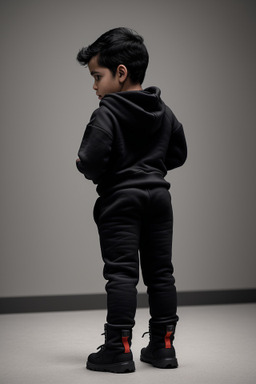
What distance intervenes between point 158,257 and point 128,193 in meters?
0.22

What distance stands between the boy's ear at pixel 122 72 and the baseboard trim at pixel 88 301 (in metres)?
1.41

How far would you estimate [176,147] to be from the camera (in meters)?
1.91

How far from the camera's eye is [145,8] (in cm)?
296

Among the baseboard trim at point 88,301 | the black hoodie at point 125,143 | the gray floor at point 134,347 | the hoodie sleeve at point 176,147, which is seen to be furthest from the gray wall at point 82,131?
the black hoodie at point 125,143

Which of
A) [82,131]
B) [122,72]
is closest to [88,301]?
[82,131]

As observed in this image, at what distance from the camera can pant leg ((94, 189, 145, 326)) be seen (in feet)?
5.50

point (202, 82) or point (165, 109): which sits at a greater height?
point (202, 82)

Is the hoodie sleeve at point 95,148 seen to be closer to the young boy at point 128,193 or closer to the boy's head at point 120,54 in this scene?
the young boy at point 128,193

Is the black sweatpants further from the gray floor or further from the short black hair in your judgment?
the short black hair

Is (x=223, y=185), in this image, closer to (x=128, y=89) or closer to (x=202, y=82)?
(x=202, y=82)

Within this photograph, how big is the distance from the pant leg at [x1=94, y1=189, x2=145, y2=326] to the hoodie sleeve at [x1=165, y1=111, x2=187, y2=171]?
9.8 inches

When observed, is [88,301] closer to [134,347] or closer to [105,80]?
[134,347]

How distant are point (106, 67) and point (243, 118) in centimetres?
145

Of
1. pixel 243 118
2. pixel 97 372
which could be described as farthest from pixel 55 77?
pixel 97 372
